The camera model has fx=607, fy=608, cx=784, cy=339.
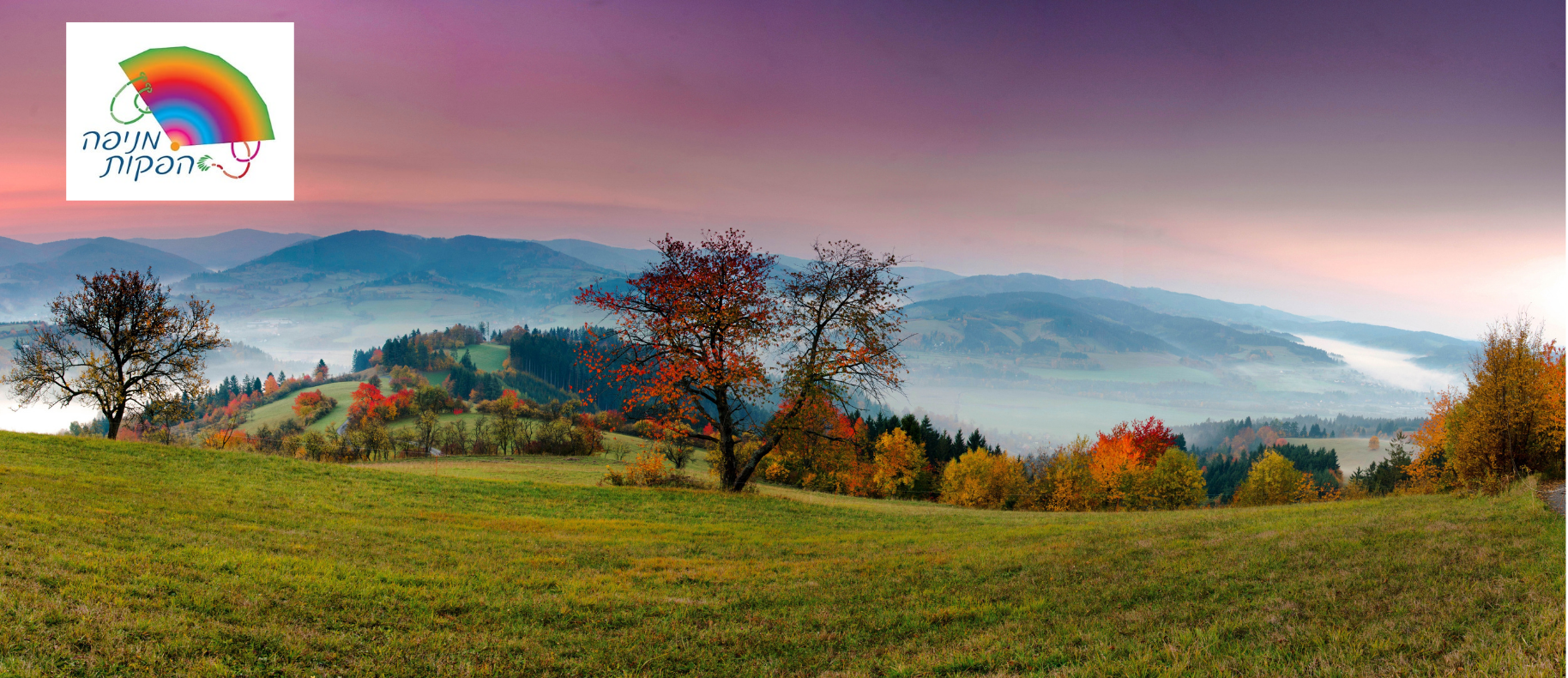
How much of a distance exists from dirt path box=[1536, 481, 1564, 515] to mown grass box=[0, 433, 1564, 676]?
1.73ft

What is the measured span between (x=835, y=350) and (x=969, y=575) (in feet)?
45.8

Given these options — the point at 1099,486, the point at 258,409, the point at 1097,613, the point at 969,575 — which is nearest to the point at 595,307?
the point at 969,575

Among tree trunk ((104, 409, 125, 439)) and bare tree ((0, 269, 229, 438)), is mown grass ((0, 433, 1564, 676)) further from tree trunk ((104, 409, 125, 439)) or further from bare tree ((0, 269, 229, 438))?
tree trunk ((104, 409, 125, 439))

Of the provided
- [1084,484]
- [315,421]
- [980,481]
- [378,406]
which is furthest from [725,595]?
[315,421]

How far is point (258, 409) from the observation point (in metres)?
132

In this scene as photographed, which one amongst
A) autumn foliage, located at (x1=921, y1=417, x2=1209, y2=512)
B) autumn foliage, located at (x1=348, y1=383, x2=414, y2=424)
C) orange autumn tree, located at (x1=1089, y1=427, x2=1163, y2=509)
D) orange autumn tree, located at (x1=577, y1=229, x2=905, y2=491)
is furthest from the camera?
autumn foliage, located at (x1=348, y1=383, x2=414, y2=424)

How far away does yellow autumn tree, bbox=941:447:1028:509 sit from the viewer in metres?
68.5

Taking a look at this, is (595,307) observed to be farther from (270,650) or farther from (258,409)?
(258,409)

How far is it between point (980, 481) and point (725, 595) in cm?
6400

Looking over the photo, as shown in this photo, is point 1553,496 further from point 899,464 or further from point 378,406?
point 378,406

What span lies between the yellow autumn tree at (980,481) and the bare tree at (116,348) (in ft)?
216

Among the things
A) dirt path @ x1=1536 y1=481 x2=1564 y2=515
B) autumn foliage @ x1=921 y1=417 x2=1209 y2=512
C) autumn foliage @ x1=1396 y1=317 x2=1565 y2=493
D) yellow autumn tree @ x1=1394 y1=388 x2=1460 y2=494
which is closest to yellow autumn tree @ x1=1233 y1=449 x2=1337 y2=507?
autumn foliage @ x1=921 y1=417 x2=1209 y2=512

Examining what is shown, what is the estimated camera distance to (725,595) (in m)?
10.6

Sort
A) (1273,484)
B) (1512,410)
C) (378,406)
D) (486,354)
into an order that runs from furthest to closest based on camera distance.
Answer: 1. (486,354)
2. (378,406)
3. (1273,484)
4. (1512,410)
